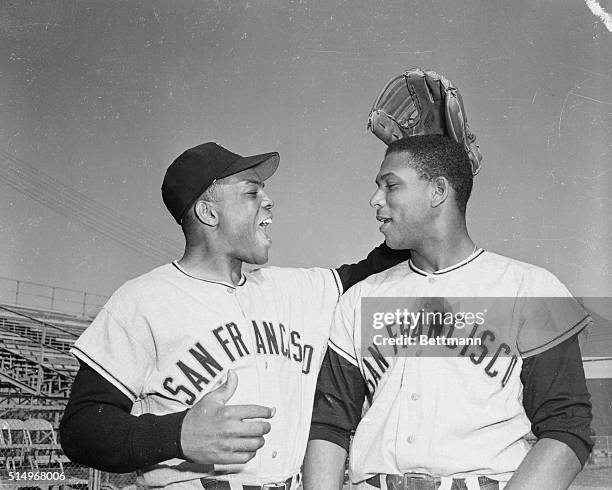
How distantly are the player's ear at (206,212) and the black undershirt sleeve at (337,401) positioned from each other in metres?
0.41

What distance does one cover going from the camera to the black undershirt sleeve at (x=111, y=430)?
3.84 ft

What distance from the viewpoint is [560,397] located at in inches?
47.6

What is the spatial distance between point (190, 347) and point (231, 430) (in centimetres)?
41

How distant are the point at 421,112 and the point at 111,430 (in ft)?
3.72

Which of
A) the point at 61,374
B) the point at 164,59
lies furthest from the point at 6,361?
the point at 164,59

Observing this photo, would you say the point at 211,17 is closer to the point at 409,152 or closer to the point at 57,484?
the point at 409,152

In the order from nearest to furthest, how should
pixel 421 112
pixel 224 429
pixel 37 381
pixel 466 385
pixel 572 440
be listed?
1. pixel 224 429
2. pixel 572 440
3. pixel 466 385
4. pixel 421 112
5. pixel 37 381

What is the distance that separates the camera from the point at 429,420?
1.29m

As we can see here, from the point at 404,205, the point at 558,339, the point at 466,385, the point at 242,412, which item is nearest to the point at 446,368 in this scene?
the point at 466,385

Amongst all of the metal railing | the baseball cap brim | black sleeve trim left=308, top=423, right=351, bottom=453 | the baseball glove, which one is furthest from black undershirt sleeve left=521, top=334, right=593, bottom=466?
the metal railing

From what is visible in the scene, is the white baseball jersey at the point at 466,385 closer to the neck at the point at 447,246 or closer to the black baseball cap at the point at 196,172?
the neck at the point at 447,246

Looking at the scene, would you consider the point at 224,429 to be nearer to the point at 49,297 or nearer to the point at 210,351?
the point at 210,351

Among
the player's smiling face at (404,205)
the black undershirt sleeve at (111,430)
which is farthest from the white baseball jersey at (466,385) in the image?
the black undershirt sleeve at (111,430)

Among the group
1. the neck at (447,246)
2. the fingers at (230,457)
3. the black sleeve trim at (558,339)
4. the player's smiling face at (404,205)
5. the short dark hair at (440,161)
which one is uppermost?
the short dark hair at (440,161)
